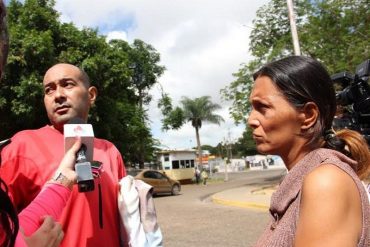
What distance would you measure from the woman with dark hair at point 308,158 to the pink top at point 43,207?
72 cm

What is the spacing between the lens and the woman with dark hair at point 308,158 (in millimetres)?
1274

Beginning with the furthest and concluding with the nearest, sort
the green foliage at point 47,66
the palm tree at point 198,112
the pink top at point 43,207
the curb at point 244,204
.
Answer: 1. the palm tree at point 198,112
2. the green foliage at point 47,66
3. the curb at point 244,204
4. the pink top at point 43,207

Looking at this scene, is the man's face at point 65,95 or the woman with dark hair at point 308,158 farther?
the man's face at point 65,95

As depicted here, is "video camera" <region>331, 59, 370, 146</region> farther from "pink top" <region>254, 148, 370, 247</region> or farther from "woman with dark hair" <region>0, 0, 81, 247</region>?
"woman with dark hair" <region>0, 0, 81, 247</region>

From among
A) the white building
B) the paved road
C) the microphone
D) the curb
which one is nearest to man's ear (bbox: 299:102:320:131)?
the microphone

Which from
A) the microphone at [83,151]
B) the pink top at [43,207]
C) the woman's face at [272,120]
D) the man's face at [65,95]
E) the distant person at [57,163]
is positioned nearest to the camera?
the pink top at [43,207]

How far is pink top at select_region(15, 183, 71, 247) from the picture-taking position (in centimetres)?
147

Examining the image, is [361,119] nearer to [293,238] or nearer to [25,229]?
[293,238]

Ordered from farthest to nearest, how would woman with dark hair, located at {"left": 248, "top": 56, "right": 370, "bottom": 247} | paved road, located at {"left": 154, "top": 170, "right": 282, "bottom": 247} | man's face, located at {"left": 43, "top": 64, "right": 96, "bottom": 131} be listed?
paved road, located at {"left": 154, "top": 170, "right": 282, "bottom": 247}, man's face, located at {"left": 43, "top": 64, "right": 96, "bottom": 131}, woman with dark hair, located at {"left": 248, "top": 56, "right": 370, "bottom": 247}

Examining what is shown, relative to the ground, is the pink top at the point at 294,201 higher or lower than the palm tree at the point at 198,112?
lower

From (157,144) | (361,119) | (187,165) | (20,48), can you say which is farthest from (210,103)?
(361,119)

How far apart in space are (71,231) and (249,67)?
1968 centimetres

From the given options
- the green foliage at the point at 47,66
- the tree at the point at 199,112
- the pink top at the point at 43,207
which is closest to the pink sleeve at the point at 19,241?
the pink top at the point at 43,207

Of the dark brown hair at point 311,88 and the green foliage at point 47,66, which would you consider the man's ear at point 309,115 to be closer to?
the dark brown hair at point 311,88
